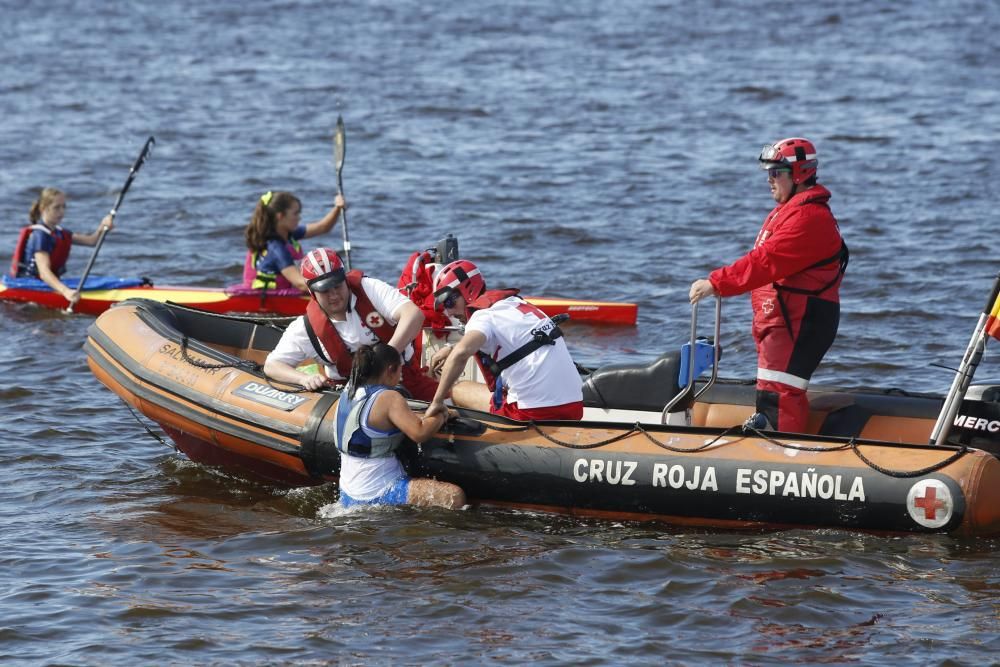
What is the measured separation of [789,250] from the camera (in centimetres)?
700

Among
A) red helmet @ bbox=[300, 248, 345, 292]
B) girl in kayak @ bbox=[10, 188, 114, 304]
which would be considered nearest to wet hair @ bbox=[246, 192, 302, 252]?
girl in kayak @ bbox=[10, 188, 114, 304]

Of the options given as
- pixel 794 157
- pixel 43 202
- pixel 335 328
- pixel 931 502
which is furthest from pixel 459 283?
pixel 43 202

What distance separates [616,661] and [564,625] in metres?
0.38

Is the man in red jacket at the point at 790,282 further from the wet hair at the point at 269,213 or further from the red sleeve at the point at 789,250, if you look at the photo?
the wet hair at the point at 269,213

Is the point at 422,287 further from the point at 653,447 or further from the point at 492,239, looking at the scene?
the point at 492,239

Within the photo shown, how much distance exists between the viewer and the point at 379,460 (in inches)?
282

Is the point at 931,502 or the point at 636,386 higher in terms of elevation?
the point at 636,386

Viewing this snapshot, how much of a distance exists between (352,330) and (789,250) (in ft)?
7.38

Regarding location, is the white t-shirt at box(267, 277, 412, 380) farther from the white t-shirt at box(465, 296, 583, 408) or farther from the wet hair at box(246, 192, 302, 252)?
the wet hair at box(246, 192, 302, 252)

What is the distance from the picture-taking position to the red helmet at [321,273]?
7.36 meters

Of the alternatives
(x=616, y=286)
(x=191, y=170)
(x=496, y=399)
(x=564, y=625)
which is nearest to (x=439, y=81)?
(x=191, y=170)

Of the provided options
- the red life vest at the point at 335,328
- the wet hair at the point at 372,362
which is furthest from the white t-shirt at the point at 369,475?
the red life vest at the point at 335,328

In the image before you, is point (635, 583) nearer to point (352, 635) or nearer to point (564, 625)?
point (564, 625)

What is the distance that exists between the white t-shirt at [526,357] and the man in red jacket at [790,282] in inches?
28.8
